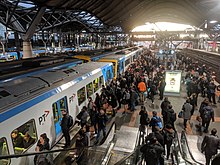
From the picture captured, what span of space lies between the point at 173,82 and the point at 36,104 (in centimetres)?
1046

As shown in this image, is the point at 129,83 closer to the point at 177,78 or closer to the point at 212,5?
the point at 177,78

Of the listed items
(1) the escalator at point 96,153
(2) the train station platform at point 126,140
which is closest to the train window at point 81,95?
(2) the train station platform at point 126,140

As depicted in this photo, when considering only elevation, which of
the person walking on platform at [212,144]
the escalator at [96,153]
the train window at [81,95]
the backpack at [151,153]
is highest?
the train window at [81,95]

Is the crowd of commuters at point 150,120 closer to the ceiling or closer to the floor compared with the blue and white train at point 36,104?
closer to the floor

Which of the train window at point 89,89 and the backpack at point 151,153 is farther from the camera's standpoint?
the train window at point 89,89

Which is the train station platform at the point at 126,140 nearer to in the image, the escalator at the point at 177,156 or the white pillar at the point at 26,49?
the escalator at the point at 177,156

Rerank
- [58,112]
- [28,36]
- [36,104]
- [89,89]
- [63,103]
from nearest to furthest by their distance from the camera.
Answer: [36,104] < [58,112] < [63,103] < [89,89] < [28,36]

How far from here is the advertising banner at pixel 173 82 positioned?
14.0 meters

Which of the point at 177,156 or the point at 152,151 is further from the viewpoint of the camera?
the point at 177,156

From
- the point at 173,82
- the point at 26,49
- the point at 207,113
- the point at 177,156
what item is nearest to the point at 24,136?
the point at 177,156

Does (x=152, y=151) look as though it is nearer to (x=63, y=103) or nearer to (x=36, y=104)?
(x=36, y=104)

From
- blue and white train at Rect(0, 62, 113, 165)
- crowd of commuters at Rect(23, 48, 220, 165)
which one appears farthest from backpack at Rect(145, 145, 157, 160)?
blue and white train at Rect(0, 62, 113, 165)

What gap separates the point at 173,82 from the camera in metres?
14.5

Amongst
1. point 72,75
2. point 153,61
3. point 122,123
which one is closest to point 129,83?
point 122,123
